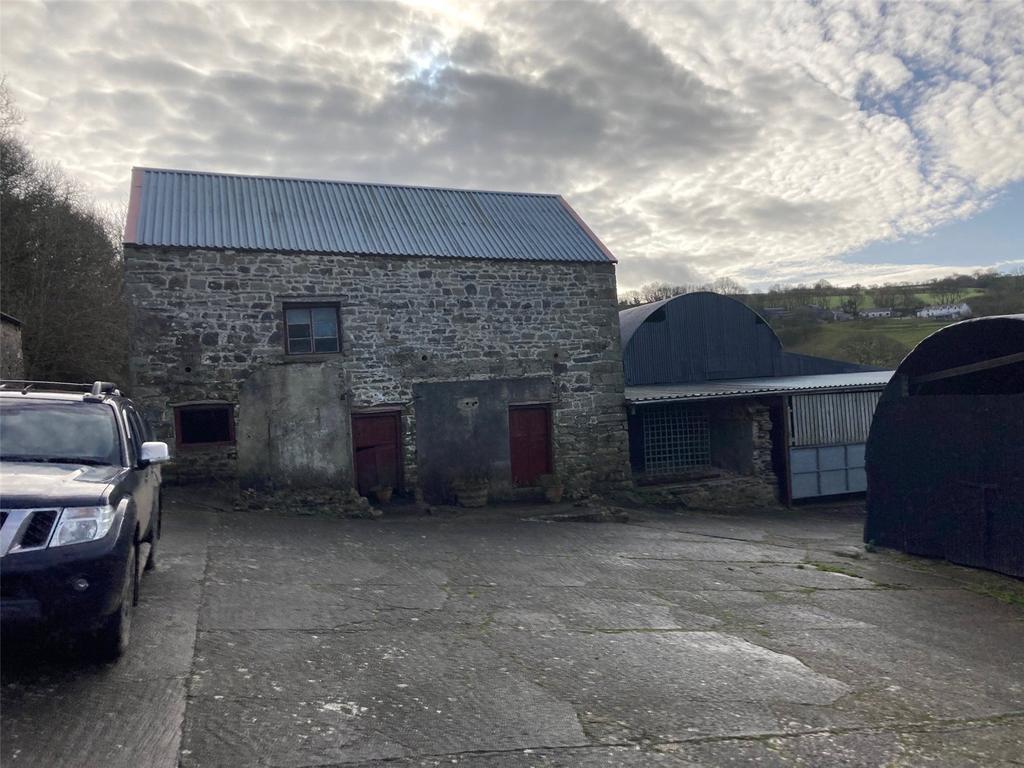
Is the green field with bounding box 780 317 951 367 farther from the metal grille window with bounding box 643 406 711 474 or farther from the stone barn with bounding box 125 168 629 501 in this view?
the stone barn with bounding box 125 168 629 501

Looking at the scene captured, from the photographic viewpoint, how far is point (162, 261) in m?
13.1

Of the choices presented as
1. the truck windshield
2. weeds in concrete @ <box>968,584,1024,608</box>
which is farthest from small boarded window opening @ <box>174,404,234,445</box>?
weeds in concrete @ <box>968,584,1024,608</box>

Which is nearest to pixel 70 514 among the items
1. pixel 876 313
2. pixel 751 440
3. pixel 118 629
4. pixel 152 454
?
pixel 118 629

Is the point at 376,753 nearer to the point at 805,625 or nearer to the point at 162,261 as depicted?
the point at 805,625

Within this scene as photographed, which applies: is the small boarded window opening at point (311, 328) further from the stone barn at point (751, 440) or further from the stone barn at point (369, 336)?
the stone barn at point (751, 440)

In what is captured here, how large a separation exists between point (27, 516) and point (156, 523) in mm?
3539

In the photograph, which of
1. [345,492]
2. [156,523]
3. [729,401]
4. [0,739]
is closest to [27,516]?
[0,739]

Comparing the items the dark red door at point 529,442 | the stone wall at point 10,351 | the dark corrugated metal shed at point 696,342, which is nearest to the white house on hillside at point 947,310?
the dark corrugated metal shed at point 696,342

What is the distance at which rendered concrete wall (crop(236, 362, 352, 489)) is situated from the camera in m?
13.6

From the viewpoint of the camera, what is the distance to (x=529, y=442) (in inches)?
623

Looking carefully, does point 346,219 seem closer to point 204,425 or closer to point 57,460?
point 204,425

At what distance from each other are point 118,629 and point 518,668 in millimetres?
2579

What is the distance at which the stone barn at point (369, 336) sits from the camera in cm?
1334

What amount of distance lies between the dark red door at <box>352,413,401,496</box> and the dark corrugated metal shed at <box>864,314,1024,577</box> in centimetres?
861
